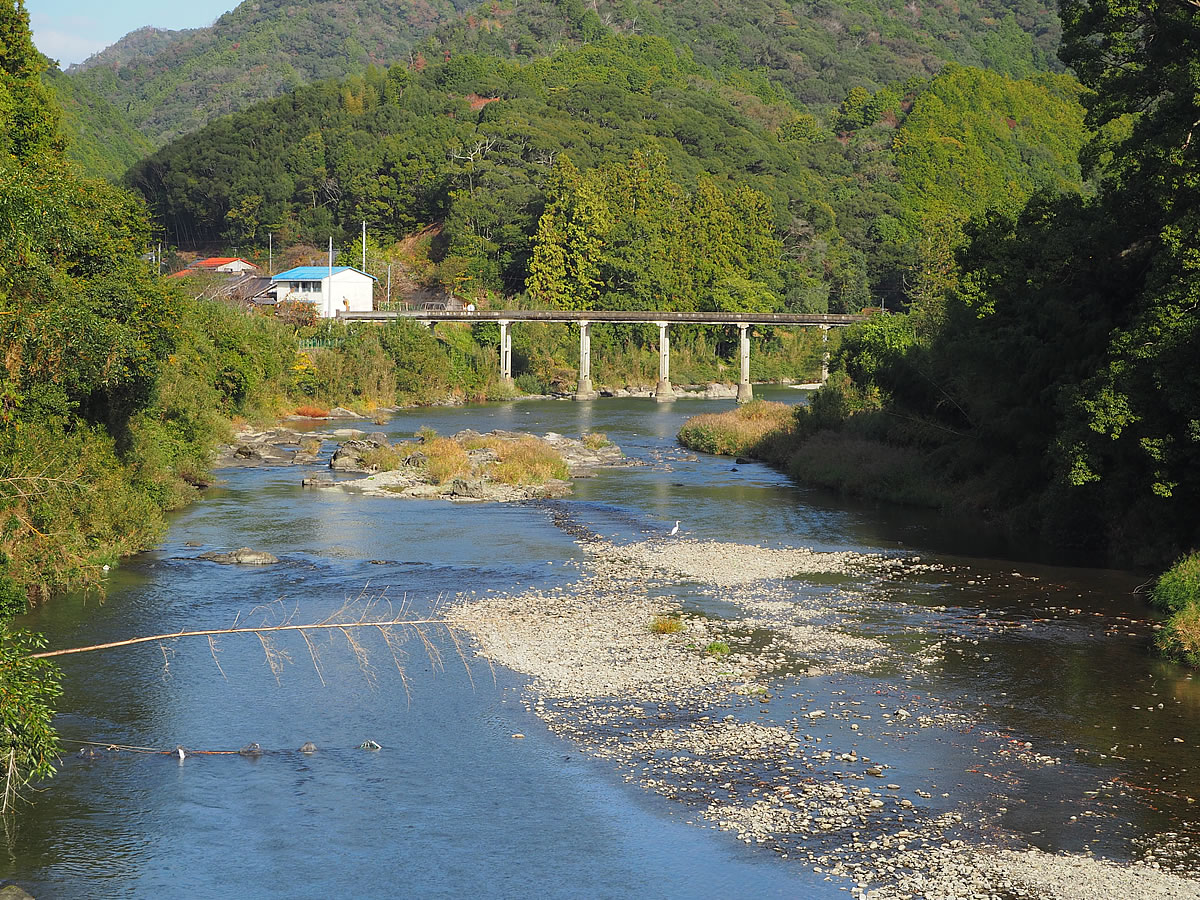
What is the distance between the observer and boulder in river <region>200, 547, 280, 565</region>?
3128cm

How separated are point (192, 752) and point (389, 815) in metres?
3.91

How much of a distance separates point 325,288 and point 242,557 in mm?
76136

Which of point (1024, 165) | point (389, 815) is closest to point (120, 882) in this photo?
point (389, 815)

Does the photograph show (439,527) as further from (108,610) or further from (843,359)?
(843,359)

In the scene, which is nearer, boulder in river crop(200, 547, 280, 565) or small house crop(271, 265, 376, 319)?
boulder in river crop(200, 547, 280, 565)

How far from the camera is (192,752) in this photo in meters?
18.4

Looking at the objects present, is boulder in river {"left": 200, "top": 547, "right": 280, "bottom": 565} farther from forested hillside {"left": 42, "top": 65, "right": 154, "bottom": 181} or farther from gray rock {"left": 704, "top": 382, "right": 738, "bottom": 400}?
forested hillside {"left": 42, "top": 65, "right": 154, "bottom": 181}

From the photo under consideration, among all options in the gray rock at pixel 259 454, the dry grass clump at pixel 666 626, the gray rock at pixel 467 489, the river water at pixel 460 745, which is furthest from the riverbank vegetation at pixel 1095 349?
the gray rock at pixel 259 454

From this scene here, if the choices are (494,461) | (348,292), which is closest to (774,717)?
(494,461)

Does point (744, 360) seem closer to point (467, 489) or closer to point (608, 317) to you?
point (608, 317)

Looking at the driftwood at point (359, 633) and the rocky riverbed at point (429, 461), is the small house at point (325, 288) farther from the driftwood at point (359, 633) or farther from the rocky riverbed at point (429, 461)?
the driftwood at point (359, 633)

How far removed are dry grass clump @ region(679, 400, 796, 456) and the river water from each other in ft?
81.9

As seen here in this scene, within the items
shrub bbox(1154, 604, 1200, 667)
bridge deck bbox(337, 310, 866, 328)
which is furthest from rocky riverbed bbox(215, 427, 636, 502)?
bridge deck bbox(337, 310, 866, 328)

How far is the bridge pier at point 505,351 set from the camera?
102562 millimetres
